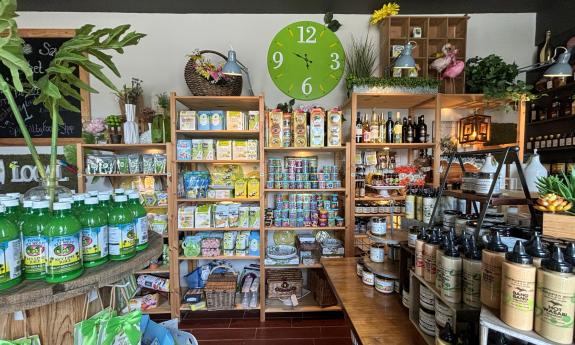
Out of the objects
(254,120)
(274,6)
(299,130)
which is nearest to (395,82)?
(299,130)

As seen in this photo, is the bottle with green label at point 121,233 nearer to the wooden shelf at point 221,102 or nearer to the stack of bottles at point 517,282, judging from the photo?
the stack of bottles at point 517,282

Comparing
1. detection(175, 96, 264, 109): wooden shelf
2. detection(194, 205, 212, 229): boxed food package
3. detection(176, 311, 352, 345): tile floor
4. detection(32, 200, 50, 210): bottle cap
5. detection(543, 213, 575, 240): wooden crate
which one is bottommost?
detection(176, 311, 352, 345): tile floor

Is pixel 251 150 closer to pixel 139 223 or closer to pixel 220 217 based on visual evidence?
pixel 220 217

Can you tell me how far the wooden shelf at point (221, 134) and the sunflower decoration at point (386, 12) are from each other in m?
1.74

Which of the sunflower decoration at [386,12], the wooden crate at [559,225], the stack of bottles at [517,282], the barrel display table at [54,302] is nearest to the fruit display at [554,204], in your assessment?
the wooden crate at [559,225]

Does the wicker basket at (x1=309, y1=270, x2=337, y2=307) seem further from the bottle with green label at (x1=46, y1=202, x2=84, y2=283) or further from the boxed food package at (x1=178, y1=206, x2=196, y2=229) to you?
the bottle with green label at (x1=46, y1=202, x2=84, y2=283)

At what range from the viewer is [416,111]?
3154 millimetres

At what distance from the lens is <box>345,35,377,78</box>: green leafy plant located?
2.86 meters

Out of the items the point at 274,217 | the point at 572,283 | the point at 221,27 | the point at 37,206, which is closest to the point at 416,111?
the point at 274,217

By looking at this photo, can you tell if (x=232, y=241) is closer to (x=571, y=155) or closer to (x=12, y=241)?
(x=12, y=241)

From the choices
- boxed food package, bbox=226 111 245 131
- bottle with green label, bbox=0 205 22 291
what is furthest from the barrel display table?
boxed food package, bbox=226 111 245 131

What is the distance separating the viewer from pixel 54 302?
34.3 inches

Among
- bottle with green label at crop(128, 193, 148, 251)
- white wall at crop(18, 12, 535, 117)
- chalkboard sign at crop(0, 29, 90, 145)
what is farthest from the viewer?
white wall at crop(18, 12, 535, 117)

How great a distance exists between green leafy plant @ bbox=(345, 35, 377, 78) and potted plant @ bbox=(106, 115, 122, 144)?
7.80 feet
